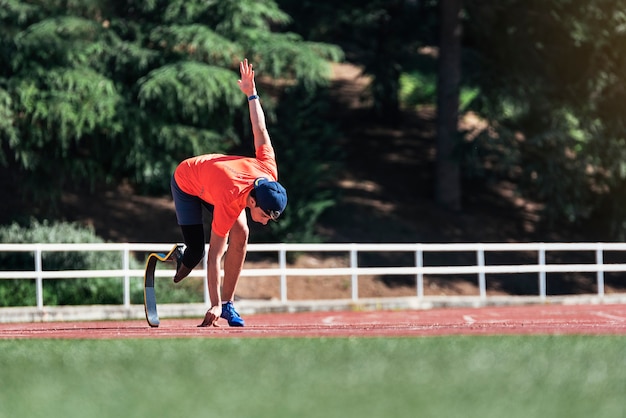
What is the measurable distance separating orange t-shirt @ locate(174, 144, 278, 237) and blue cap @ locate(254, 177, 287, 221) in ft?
0.72

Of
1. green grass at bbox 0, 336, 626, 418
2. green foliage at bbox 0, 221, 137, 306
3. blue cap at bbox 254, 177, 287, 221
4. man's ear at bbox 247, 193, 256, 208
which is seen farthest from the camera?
green foliage at bbox 0, 221, 137, 306

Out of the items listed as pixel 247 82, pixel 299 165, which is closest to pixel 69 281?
pixel 299 165

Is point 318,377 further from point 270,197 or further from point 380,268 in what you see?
point 380,268

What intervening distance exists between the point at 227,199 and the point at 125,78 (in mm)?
16579

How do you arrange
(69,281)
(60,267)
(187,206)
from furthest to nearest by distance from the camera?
(60,267) < (69,281) < (187,206)

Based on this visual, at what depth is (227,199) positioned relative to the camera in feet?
32.1

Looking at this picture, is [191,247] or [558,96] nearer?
[191,247]

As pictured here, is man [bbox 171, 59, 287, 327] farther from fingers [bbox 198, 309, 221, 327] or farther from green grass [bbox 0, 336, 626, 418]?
green grass [bbox 0, 336, 626, 418]

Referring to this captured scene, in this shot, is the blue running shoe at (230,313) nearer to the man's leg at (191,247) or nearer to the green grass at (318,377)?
the man's leg at (191,247)

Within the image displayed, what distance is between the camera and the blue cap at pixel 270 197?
9.48 metres

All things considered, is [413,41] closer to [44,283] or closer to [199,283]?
[199,283]

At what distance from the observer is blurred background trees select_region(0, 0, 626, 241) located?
2428 cm

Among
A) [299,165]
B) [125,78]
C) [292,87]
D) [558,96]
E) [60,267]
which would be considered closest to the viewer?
[60,267]

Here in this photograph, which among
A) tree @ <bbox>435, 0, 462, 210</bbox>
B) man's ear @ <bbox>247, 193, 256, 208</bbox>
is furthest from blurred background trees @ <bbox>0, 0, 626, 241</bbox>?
man's ear @ <bbox>247, 193, 256, 208</bbox>
